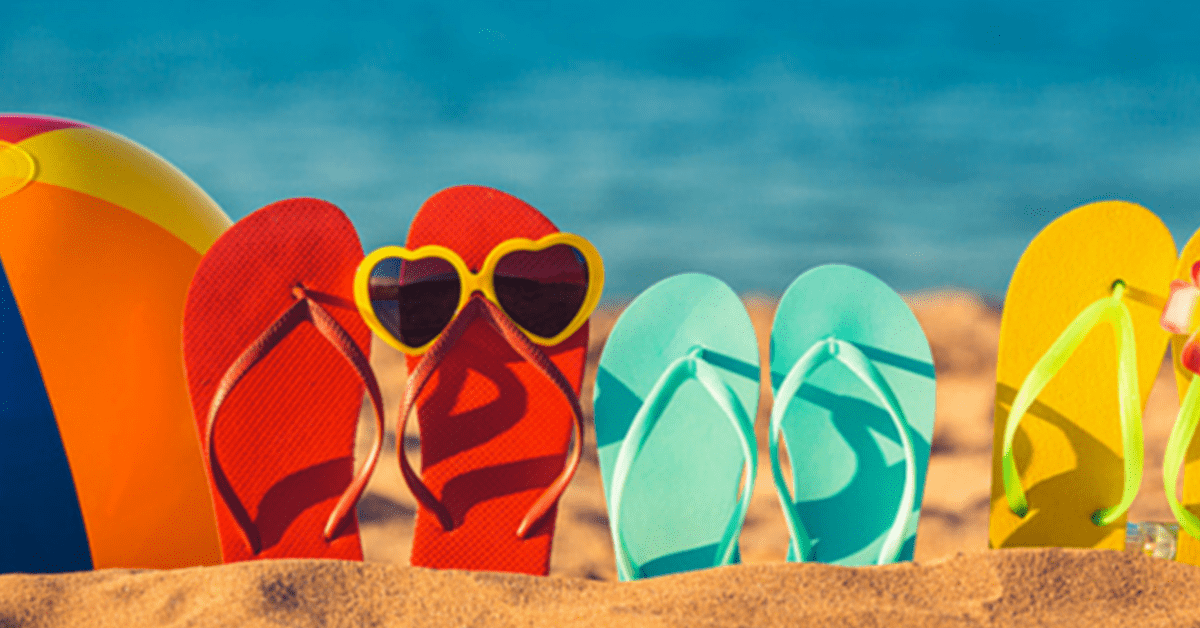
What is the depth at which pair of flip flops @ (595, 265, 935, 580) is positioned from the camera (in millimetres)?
2406

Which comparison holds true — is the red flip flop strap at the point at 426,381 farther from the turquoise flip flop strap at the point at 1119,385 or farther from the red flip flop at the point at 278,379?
the turquoise flip flop strap at the point at 1119,385

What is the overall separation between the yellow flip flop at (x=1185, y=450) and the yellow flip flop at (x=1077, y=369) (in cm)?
4

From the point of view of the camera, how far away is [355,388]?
2.36m

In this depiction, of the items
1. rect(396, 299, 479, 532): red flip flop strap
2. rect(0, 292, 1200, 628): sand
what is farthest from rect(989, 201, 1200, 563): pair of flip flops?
rect(396, 299, 479, 532): red flip flop strap

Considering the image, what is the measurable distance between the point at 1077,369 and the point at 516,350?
4.25 feet

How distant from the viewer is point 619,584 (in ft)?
6.75

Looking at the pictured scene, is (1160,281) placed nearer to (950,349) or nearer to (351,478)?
(351,478)

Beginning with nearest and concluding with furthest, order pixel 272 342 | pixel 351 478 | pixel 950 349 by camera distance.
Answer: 1. pixel 272 342
2. pixel 351 478
3. pixel 950 349

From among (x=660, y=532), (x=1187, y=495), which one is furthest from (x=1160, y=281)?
(x=660, y=532)

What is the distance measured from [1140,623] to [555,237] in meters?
1.34

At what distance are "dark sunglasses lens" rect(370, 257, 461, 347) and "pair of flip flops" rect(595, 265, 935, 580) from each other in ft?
1.33

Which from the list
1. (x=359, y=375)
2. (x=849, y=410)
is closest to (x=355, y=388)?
(x=359, y=375)

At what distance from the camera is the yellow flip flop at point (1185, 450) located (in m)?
2.26

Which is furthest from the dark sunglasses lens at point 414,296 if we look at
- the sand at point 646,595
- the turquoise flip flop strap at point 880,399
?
the turquoise flip flop strap at point 880,399
